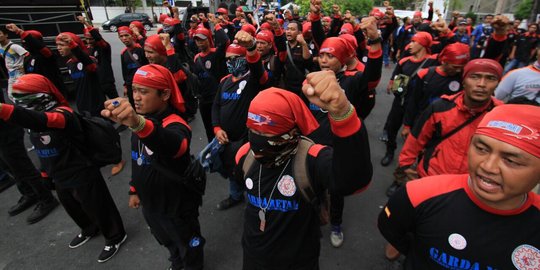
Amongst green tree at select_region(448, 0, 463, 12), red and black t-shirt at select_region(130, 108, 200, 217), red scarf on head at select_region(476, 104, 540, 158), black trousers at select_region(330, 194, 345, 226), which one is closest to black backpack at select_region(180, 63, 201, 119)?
red and black t-shirt at select_region(130, 108, 200, 217)

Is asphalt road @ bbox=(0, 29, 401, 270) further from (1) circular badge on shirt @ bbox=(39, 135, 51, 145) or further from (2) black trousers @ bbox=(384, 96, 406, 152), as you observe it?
(1) circular badge on shirt @ bbox=(39, 135, 51, 145)

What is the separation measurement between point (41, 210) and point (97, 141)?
222 cm

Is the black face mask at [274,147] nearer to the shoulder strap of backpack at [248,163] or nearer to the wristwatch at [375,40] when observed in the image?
the shoulder strap of backpack at [248,163]

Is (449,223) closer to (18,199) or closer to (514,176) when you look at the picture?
(514,176)

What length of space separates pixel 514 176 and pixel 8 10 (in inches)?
401

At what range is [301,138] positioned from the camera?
1.85 meters

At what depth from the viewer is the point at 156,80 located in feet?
7.82

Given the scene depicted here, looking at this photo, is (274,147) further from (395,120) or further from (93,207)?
(395,120)

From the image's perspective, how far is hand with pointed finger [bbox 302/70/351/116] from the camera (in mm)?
1093

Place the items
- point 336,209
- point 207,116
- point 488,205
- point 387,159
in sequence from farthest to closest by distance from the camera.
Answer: point 207,116
point 387,159
point 336,209
point 488,205

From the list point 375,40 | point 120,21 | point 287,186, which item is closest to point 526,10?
point 375,40

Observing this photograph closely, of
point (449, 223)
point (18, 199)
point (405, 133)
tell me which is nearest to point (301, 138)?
point (449, 223)

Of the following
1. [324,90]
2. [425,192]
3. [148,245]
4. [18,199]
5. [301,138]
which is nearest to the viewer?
[324,90]

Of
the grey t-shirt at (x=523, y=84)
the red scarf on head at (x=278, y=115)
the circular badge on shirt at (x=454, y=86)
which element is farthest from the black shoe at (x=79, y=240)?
the grey t-shirt at (x=523, y=84)
